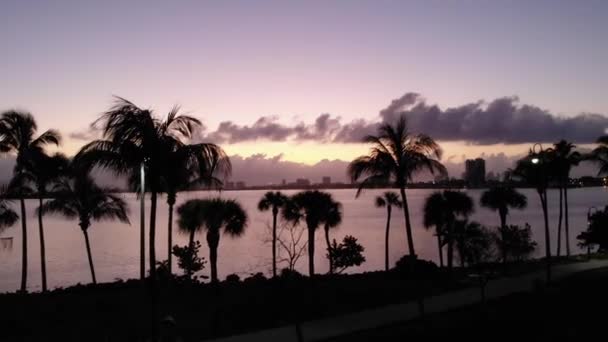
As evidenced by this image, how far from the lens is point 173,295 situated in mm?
23359

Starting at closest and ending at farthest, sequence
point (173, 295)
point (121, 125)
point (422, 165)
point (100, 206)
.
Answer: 1. point (121, 125)
2. point (422, 165)
3. point (173, 295)
4. point (100, 206)

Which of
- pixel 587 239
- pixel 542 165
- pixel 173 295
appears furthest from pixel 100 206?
pixel 587 239

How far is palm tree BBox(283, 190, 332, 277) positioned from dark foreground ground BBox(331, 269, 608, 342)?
17440 mm

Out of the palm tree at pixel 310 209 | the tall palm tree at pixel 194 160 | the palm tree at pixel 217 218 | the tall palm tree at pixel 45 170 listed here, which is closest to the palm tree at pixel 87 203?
the tall palm tree at pixel 45 170

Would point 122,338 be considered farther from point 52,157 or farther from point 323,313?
point 52,157

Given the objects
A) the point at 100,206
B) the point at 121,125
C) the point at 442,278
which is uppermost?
the point at 121,125

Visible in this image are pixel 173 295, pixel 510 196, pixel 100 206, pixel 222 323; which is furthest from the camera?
pixel 510 196

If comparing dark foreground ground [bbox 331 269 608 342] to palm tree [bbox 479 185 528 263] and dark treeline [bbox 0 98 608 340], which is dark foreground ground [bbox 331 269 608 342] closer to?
dark treeline [bbox 0 98 608 340]

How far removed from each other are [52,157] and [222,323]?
→ 1449 centimetres

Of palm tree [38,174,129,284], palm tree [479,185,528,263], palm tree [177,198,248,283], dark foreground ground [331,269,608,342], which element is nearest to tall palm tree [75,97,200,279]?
dark foreground ground [331,269,608,342]

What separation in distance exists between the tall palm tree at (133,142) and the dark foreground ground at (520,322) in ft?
20.4

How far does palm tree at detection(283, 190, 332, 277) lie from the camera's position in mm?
34947

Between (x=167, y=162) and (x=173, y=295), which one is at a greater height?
(x=167, y=162)

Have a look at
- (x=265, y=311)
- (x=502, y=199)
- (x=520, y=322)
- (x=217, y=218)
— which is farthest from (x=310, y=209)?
(x=520, y=322)
